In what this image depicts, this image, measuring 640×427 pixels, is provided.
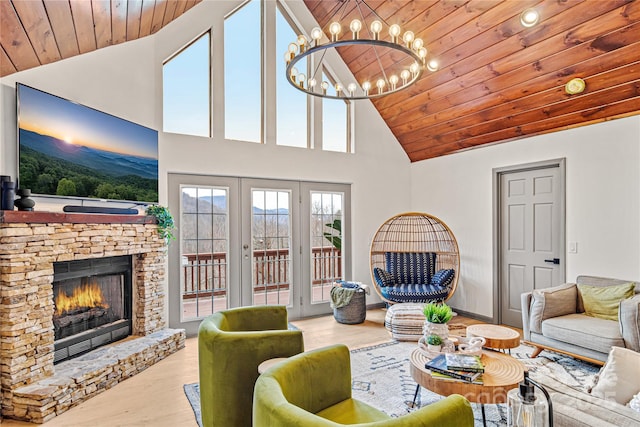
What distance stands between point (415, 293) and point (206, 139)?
3.21m

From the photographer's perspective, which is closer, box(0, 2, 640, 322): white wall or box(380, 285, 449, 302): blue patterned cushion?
box(0, 2, 640, 322): white wall

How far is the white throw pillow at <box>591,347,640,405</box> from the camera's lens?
64.0 inches

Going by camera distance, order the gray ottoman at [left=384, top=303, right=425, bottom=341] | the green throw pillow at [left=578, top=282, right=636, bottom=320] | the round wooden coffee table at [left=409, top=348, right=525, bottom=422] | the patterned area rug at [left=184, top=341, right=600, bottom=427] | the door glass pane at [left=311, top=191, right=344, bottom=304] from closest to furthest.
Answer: the round wooden coffee table at [left=409, top=348, right=525, bottom=422], the patterned area rug at [left=184, top=341, right=600, bottom=427], the green throw pillow at [left=578, top=282, right=636, bottom=320], the gray ottoman at [left=384, top=303, right=425, bottom=341], the door glass pane at [left=311, top=191, right=344, bottom=304]

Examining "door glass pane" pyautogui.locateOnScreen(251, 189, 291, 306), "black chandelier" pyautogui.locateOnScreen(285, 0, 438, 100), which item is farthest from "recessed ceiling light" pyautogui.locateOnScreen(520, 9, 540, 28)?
"door glass pane" pyautogui.locateOnScreen(251, 189, 291, 306)

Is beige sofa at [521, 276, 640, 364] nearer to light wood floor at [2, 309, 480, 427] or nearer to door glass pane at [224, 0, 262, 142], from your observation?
light wood floor at [2, 309, 480, 427]

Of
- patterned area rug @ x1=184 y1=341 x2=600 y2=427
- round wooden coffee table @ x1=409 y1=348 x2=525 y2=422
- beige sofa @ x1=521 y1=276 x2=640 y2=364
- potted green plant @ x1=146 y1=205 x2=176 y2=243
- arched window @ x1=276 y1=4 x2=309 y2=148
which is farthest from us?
arched window @ x1=276 y1=4 x2=309 y2=148

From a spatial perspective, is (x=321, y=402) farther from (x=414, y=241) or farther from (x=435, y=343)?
(x=414, y=241)

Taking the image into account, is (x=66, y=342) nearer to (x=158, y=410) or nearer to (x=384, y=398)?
(x=158, y=410)

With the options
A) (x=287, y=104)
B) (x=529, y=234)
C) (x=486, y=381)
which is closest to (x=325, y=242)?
(x=287, y=104)

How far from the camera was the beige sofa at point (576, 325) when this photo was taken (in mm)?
3105

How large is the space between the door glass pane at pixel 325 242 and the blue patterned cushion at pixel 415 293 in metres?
0.85

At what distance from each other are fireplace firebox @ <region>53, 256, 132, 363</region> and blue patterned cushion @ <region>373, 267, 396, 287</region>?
3.06 metres

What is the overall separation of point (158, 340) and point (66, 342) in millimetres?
768

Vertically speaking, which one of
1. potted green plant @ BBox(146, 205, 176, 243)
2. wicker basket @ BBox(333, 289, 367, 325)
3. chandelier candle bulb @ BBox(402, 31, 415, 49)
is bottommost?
wicker basket @ BBox(333, 289, 367, 325)
